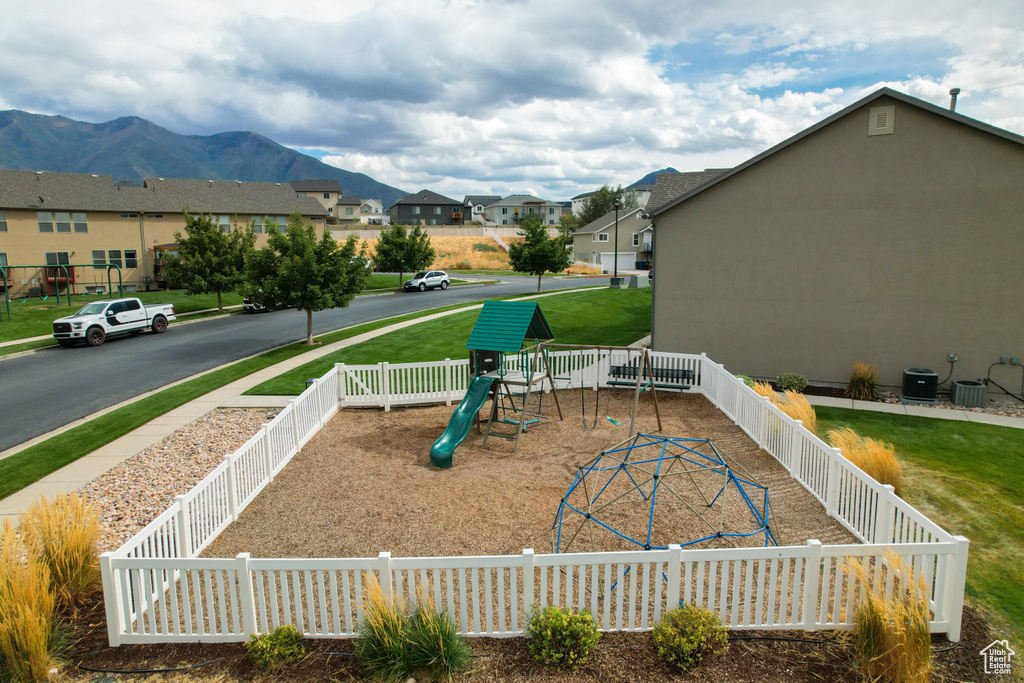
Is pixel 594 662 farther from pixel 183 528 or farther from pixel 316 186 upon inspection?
pixel 316 186

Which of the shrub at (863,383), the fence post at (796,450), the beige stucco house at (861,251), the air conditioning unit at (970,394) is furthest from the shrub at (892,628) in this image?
the beige stucco house at (861,251)

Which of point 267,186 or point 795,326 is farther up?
point 267,186

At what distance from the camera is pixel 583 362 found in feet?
56.8

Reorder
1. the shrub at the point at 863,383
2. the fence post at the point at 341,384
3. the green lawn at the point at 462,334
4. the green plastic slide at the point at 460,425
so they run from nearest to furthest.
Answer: the green plastic slide at the point at 460,425 < the fence post at the point at 341,384 < the shrub at the point at 863,383 < the green lawn at the point at 462,334

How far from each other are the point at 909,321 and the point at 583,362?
964cm

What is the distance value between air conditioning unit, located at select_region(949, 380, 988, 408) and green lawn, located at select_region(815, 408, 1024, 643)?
2.14 metres

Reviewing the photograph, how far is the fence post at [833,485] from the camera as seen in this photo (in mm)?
8992

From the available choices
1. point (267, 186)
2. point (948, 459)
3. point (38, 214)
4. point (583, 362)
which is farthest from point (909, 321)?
point (267, 186)

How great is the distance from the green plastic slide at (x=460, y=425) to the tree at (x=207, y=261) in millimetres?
25541

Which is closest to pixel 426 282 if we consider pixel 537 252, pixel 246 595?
pixel 537 252

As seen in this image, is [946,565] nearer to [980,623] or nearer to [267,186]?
[980,623]

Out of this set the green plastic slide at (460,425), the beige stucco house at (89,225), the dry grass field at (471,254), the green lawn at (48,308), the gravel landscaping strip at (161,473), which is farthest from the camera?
the dry grass field at (471,254)

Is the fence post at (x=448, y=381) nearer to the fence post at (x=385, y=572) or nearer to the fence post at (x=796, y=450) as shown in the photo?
the fence post at (x=796, y=450)

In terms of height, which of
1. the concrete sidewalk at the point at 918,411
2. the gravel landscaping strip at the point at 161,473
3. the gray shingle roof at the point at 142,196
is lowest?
the gravel landscaping strip at the point at 161,473
